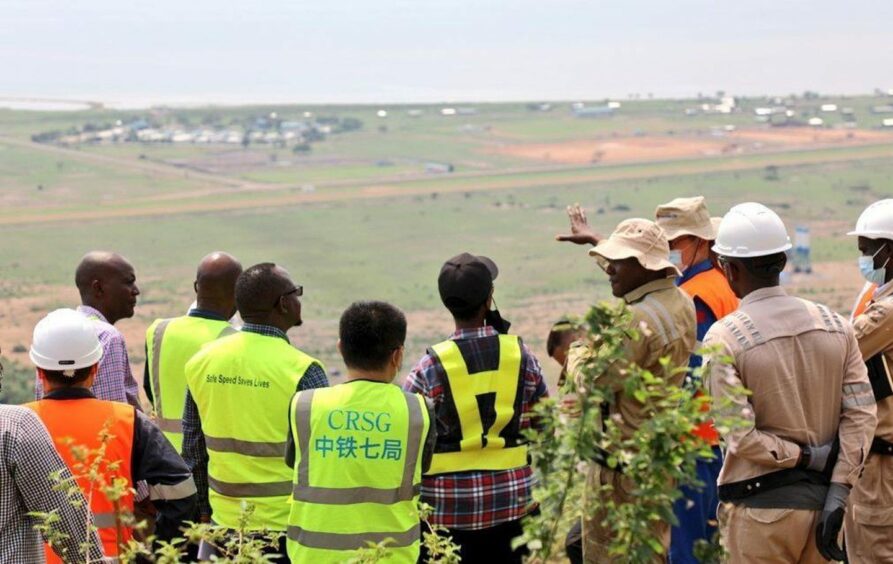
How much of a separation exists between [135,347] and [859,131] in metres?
117

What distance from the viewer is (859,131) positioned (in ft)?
553

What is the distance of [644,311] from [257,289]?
4.81 feet

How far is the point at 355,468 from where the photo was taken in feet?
13.6

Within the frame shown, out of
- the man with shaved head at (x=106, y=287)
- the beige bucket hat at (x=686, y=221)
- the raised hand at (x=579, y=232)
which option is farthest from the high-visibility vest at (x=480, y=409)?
the man with shaved head at (x=106, y=287)

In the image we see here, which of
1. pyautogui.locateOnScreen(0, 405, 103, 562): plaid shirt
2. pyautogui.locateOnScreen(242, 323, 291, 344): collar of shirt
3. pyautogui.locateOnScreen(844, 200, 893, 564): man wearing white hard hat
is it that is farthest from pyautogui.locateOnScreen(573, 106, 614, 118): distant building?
pyautogui.locateOnScreen(0, 405, 103, 562): plaid shirt

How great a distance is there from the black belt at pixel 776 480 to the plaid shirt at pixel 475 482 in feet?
2.87

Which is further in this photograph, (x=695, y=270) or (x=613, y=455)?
(x=695, y=270)

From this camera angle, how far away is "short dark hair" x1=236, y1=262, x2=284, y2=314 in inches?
197

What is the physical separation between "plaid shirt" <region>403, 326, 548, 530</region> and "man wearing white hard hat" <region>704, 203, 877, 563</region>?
2.91 feet

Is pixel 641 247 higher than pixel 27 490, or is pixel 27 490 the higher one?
pixel 641 247

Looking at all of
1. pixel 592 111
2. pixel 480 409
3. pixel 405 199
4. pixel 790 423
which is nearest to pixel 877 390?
pixel 790 423

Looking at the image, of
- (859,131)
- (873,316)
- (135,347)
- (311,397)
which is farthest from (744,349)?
(859,131)

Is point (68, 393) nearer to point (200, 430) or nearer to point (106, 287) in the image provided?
point (200, 430)

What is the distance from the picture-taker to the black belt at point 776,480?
428 cm
